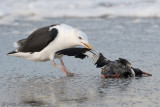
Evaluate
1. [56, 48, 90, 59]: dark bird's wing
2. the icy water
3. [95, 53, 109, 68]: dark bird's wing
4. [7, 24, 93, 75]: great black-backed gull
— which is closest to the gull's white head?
[7, 24, 93, 75]: great black-backed gull

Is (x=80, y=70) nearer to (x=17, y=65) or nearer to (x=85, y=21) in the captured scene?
(x=17, y=65)

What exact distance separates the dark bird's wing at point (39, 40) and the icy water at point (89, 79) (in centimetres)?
42

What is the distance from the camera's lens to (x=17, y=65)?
321 inches

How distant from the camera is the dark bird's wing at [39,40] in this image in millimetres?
7293

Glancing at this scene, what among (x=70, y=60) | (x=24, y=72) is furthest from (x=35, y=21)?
(x=24, y=72)

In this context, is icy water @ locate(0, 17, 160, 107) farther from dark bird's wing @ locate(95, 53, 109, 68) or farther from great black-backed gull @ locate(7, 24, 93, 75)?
great black-backed gull @ locate(7, 24, 93, 75)

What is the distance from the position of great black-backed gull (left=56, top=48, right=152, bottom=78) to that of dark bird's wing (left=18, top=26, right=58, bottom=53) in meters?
0.30

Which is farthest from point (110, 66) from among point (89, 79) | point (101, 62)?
point (89, 79)

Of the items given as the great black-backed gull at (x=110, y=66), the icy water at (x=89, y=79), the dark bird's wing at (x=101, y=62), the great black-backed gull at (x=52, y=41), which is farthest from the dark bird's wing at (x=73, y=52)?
the icy water at (x=89, y=79)

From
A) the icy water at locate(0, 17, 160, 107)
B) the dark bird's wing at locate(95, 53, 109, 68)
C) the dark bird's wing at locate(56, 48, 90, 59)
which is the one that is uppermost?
the dark bird's wing at locate(56, 48, 90, 59)

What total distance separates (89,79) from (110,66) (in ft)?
1.55

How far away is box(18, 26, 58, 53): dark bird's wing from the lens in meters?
7.29

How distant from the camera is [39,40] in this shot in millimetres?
7441

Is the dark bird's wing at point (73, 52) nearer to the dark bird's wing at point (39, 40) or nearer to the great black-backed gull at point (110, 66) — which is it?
the great black-backed gull at point (110, 66)
